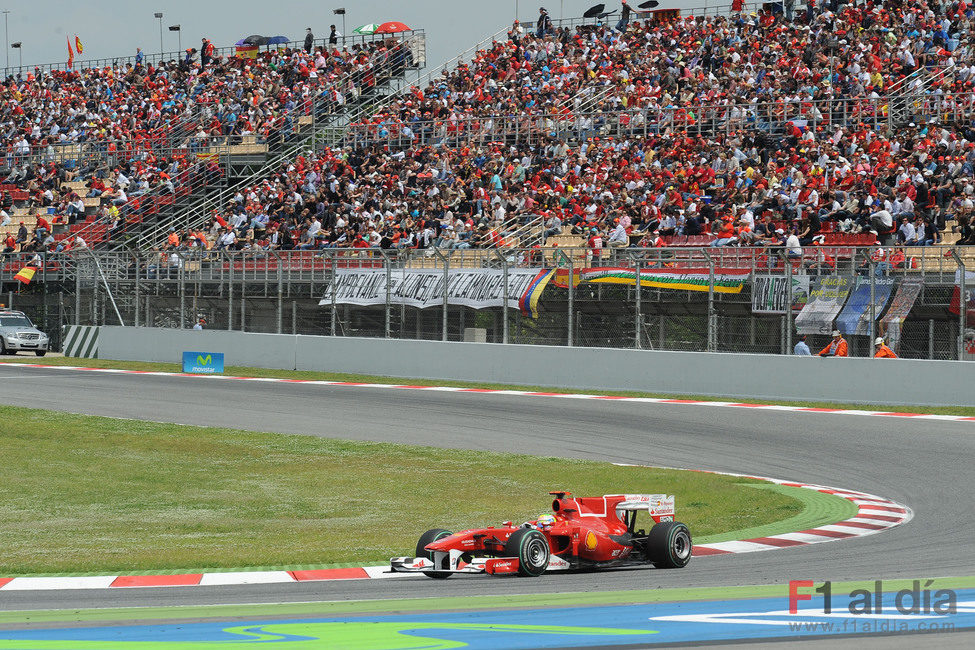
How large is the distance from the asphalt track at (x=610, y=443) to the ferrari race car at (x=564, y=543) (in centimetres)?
11

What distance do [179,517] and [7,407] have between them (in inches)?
447

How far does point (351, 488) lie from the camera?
43.3 ft

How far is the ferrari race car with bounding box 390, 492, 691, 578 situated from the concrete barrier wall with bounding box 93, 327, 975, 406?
511 inches

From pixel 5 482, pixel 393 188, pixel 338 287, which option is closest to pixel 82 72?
pixel 393 188

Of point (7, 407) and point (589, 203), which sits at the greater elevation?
point (589, 203)

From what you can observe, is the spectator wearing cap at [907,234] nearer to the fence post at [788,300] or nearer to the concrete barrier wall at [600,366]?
the fence post at [788,300]

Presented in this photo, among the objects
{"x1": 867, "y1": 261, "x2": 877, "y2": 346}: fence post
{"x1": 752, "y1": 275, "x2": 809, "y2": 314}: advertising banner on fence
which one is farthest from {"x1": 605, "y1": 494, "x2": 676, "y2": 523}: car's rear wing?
{"x1": 752, "y1": 275, "x2": 809, "y2": 314}: advertising banner on fence

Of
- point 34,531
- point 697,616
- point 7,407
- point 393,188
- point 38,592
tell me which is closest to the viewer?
point 697,616

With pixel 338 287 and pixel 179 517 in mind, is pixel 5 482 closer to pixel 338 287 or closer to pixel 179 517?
pixel 179 517

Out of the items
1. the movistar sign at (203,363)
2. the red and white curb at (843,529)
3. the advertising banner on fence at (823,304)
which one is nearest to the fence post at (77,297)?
the movistar sign at (203,363)

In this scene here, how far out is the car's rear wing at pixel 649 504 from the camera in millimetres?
8969

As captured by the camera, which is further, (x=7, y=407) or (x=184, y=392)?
(x=184, y=392)

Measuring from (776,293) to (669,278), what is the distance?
237 cm
